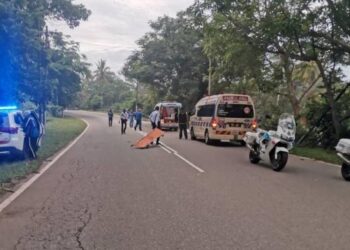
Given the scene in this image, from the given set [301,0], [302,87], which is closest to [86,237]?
[301,0]

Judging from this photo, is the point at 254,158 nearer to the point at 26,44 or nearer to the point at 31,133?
the point at 31,133

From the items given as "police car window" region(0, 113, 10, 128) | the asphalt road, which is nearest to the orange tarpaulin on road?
the asphalt road

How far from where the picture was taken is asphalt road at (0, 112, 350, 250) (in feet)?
20.7

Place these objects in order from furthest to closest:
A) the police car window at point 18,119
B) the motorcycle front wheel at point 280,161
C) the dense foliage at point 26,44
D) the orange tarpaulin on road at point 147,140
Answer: the dense foliage at point 26,44
the orange tarpaulin on road at point 147,140
the police car window at point 18,119
the motorcycle front wheel at point 280,161

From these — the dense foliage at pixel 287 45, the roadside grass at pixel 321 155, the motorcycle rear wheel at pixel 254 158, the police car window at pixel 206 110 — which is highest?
the dense foliage at pixel 287 45

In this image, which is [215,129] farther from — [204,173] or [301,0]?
[204,173]

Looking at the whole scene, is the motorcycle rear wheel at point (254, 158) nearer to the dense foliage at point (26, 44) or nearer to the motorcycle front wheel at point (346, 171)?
the motorcycle front wheel at point (346, 171)

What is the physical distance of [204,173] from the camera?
42.0 feet

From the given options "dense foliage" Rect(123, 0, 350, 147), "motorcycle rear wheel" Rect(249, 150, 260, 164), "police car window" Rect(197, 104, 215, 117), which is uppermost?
"dense foliage" Rect(123, 0, 350, 147)

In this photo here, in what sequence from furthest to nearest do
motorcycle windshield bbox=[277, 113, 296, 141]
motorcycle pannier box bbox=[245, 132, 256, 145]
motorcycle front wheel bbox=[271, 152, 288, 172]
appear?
motorcycle pannier box bbox=[245, 132, 256, 145] < motorcycle windshield bbox=[277, 113, 296, 141] < motorcycle front wheel bbox=[271, 152, 288, 172]

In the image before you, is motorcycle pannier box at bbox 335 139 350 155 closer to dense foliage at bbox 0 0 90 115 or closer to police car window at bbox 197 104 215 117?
police car window at bbox 197 104 215 117

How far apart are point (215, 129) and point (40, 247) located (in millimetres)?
17548

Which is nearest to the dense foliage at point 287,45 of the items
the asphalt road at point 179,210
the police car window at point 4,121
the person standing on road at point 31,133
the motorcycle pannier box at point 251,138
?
the motorcycle pannier box at point 251,138

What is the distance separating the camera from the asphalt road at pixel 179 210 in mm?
6324
